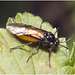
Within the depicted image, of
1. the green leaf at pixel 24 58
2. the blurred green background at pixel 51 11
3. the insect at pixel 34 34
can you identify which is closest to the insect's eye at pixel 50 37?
the insect at pixel 34 34

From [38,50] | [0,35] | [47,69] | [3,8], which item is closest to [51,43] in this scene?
[38,50]

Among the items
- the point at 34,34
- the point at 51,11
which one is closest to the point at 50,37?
the point at 34,34

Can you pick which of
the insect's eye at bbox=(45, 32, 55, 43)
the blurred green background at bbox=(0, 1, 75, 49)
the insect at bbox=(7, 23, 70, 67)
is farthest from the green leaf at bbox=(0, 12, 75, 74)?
the blurred green background at bbox=(0, 1, 75, 49)

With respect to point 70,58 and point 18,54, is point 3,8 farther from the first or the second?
point 70,58

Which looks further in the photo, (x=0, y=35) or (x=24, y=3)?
(x=24, y=3)

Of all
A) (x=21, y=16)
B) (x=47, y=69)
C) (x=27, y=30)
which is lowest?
(x=47, y=69)
